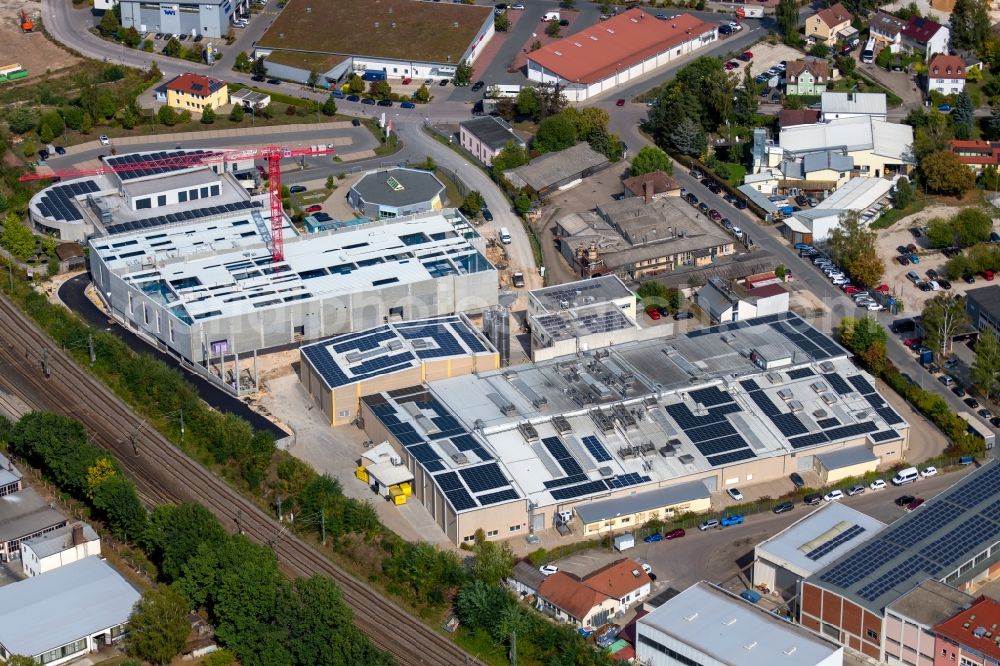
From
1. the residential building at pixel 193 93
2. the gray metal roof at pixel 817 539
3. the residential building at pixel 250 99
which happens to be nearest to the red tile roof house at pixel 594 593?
the gray metal roof at pixel 817 539

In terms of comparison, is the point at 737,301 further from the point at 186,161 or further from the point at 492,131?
the point at 186,161

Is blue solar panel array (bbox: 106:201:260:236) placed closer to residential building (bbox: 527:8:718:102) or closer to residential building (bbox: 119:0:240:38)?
residential building (bbox: 527:8:718:102)

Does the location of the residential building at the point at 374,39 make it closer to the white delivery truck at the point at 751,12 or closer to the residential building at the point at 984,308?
the white delivery truck at the point at 751,12

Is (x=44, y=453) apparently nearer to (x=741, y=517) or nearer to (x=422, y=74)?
(x=741, y=517)

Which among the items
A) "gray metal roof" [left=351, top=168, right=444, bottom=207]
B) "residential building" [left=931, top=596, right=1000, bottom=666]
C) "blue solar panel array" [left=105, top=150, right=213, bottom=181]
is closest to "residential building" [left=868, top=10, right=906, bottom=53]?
"gray metal roof" [left=351, top=168, right=444, bottom=207]

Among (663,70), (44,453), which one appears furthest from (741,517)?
(663,70)

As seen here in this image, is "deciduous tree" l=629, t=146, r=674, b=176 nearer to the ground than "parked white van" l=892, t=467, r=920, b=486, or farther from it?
farther from it
